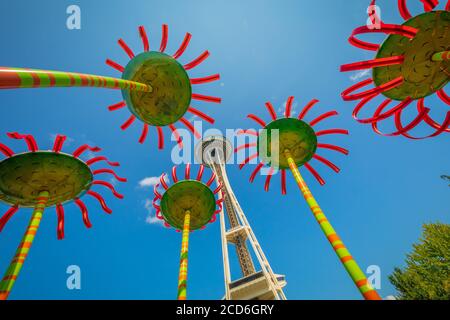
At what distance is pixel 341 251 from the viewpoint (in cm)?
276

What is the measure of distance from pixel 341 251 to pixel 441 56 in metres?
2.80

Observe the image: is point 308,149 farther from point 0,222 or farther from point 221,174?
point 221,174

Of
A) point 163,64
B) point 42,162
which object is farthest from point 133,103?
point 42,162

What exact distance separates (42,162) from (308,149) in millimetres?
4885

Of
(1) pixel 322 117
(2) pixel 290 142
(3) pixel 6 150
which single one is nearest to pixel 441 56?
(1) pixel 322 117

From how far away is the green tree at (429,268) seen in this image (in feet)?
40.7

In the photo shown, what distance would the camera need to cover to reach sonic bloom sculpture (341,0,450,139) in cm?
306

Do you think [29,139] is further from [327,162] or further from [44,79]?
[327,162]

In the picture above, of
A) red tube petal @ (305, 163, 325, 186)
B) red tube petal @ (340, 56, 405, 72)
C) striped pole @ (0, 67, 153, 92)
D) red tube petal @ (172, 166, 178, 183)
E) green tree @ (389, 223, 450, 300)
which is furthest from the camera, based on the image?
green tree @ (389, 223, 450, 300)

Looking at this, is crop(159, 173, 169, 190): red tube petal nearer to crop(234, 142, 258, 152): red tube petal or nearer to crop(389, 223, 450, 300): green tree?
crop(234, 142, 258, 152): red tube petal

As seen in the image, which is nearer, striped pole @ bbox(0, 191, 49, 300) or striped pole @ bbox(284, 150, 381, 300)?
striped pole @ bbox(284, 150, 381, 300)

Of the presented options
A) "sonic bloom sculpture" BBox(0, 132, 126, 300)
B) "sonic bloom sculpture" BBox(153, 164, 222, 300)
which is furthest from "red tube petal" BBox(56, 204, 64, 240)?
"sonic bloom sculpture" BBox(153, 164, 222, 300)
